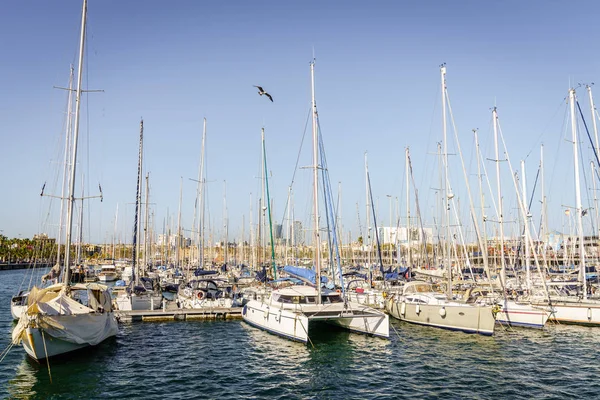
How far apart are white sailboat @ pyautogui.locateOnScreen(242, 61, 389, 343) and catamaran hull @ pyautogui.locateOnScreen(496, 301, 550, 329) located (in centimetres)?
978

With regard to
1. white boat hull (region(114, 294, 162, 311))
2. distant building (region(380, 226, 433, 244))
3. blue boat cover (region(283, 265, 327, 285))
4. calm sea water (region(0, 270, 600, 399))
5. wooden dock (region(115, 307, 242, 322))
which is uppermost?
distant building (region(380, 226, 433, 244))

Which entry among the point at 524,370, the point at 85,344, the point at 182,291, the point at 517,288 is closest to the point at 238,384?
the point at 85,344

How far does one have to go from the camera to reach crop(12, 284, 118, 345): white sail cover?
20219 millimetres

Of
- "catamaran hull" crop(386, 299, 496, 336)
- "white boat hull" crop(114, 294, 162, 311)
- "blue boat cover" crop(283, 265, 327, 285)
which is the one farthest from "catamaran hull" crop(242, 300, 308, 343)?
"catamaran hull" crop(386, 299, 496, 336)

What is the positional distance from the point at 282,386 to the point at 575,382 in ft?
40.9

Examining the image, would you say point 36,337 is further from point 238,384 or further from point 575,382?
point 575,382

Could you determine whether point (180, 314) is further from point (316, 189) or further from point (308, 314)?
point (316, 189)

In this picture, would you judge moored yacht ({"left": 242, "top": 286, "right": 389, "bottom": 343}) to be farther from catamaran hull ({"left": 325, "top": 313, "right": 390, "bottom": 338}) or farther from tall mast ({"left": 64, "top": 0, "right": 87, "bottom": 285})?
tall mast ({"left": 64, "top": 0, "right": 87, "bottom": 285})

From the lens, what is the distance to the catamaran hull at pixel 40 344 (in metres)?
20.1

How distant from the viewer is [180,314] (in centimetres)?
3438

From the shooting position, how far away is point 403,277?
4734 cm

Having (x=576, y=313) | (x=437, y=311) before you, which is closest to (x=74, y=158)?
(x=437, y=311)

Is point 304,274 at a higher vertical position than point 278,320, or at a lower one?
higher

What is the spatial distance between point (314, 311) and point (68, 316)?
12758 millimetres
